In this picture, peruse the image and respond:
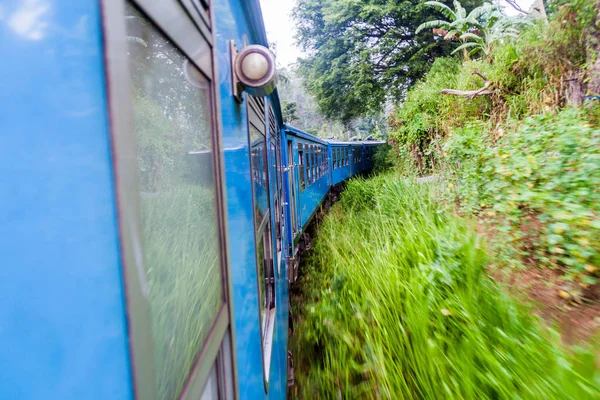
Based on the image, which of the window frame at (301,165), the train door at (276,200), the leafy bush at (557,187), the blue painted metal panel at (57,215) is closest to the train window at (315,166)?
the window frame at (301,165)

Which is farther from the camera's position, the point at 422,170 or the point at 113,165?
the point at 422,170

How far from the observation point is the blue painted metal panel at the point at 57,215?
0.33m

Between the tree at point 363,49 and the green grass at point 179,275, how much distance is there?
1636 centimetres

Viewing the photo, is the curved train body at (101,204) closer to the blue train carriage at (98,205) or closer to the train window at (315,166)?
the blue train carriage at (98,205)

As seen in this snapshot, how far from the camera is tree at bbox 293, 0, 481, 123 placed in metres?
15.2

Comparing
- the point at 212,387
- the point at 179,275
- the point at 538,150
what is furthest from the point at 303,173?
the point at 179,275

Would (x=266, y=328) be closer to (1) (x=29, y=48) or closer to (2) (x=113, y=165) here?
(2) (x=113, y=165)

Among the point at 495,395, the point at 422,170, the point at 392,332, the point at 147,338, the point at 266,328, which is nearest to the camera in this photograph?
the point at 147,338

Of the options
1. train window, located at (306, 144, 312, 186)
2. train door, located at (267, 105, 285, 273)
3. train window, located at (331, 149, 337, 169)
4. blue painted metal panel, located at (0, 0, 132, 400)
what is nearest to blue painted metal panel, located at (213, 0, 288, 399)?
blue painted metal panel, located at (0, 0, 132, 400)

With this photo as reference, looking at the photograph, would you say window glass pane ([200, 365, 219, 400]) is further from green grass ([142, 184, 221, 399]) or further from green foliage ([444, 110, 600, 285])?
green foliage ([444, 110, 600, 285])

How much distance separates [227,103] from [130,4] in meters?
0.71

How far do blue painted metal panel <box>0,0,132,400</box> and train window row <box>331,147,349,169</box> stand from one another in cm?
1311

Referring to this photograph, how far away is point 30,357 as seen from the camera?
0.34 meters

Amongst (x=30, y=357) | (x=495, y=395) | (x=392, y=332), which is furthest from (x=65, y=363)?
(x=392, y=332)
